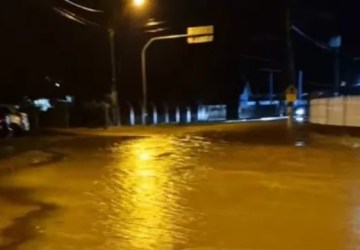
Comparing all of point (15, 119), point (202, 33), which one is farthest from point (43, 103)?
point (15, 119)

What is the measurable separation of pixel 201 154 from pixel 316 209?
9.59 meters

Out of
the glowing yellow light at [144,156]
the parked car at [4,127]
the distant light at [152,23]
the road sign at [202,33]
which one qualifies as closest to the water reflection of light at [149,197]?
the glowing yellow light at [144,156]

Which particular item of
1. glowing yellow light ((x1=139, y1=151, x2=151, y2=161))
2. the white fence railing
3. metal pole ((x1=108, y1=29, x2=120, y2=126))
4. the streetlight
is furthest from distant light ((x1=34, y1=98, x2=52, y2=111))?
glowing yellow light ((x1=139, y1=151, x2=151, y2=161))

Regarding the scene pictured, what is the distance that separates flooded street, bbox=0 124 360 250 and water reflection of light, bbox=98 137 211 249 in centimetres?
2

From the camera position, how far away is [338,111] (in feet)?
92.9

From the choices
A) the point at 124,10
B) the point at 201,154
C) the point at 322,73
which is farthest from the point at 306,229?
the point at 322,73

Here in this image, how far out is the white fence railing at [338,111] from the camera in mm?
27016

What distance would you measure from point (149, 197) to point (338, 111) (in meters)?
18.0

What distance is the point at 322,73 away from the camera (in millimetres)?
77625

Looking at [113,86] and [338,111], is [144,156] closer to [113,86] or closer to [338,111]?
[338,111]

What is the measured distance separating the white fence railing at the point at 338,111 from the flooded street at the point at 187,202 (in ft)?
23.4

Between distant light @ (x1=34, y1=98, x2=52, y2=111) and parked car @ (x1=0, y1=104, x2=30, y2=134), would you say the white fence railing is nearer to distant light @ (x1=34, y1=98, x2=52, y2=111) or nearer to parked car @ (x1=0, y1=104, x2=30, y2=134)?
parked car @ (x1=0, y1=104, x2=30, y2=134)

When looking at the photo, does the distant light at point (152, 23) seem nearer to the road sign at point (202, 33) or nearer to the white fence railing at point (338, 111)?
the road sign at point (202, 33)

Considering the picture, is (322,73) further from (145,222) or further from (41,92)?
(145,222)
